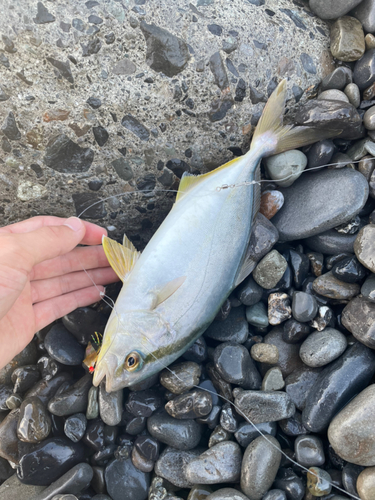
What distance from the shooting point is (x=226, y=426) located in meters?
2.87

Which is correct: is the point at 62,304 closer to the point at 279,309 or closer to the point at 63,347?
the point at 63,347

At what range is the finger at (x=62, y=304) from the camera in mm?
3162

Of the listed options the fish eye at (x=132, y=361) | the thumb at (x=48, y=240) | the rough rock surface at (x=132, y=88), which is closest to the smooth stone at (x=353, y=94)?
the rough rock surface at (x=132, y=88)

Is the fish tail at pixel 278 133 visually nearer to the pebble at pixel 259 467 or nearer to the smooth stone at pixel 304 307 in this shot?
the smooth stone at pixel 304 307

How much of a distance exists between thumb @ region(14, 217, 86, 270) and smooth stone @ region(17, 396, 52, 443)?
1.39 metres

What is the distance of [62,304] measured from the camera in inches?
128

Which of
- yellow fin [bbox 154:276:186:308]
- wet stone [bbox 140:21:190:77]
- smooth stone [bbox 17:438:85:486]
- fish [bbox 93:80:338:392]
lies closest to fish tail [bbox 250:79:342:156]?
fish [bbox 93:80:338:392]

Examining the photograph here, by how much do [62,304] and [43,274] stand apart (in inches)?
13.8

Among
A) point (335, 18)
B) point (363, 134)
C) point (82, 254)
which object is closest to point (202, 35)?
point (335, 18)

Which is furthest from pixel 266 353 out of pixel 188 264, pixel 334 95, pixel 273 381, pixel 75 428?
pixel 334 95

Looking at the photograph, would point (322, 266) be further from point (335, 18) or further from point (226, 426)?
point (335, 18)

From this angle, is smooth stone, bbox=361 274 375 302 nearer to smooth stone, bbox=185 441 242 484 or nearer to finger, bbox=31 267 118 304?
smooth stone, bbox=185 441 242 484

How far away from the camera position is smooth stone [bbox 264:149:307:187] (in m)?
3.05

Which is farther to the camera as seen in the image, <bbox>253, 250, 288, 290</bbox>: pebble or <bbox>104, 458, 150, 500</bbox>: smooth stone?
<bbox>253, 250, 288, 290</bbox>: pebble
